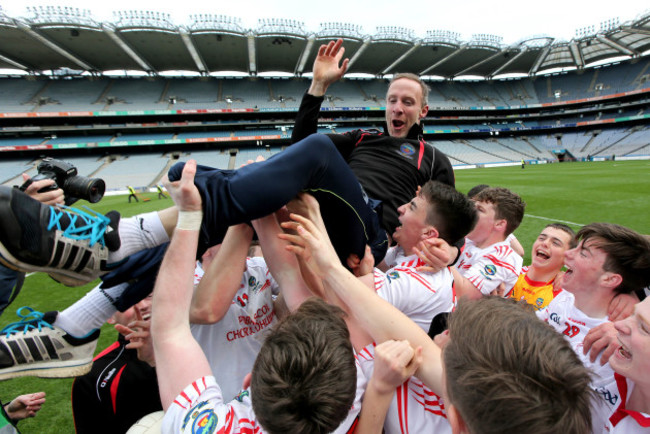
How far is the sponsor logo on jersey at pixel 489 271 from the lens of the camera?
260 cm

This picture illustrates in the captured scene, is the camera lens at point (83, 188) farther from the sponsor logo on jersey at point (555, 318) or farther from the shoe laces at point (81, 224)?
the sponsor logo on jersey at point (555, 318)

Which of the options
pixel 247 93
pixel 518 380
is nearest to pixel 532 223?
pixel 518 380

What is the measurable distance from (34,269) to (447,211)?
2.46m

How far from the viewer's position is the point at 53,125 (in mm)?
30922

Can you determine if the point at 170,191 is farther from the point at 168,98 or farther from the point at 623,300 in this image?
the point at 168,98

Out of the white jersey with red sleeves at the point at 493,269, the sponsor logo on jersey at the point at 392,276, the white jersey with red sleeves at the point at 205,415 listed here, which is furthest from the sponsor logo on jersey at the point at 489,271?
the white jersey with red sleeves at the point at 205,415

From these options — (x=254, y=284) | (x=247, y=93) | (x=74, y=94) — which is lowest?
(x=254, y=284)

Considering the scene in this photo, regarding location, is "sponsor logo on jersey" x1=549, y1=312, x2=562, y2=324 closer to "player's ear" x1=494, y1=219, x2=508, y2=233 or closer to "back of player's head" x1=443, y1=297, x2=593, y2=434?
"player's ear" x1=494, y1=219, x2=508, y2=233

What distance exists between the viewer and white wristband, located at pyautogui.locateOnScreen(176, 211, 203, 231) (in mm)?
1313

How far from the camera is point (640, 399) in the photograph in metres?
1.19

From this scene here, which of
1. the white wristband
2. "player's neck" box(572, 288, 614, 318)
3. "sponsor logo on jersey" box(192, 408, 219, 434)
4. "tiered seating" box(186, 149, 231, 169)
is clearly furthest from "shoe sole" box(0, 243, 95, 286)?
"tiered seating" box(186, 149, 231, 169)

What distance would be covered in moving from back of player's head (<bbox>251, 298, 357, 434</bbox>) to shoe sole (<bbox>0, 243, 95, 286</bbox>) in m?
1.20

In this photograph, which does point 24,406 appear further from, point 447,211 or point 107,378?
point 447,211

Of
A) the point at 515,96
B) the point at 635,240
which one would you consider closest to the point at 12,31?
the point at 635,240
